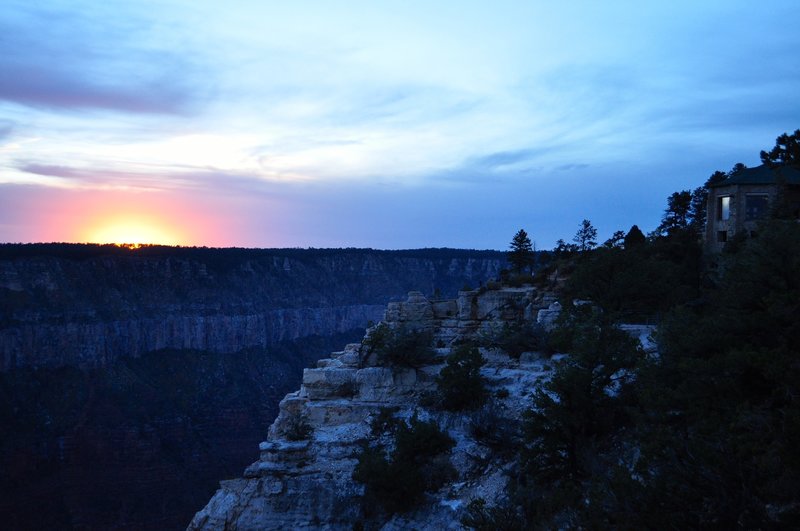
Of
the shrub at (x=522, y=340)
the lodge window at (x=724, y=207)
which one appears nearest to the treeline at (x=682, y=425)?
A: the shrub at (x=522, y=340)

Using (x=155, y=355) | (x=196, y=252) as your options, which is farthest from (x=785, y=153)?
(x=196, y=252)

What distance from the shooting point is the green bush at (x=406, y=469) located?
18.2 metres

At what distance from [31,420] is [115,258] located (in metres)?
27.6

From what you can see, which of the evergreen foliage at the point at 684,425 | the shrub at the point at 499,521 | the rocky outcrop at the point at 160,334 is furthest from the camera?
the rocky outcrop at the point at 160,334

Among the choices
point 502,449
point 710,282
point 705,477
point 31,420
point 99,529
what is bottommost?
point 99,529

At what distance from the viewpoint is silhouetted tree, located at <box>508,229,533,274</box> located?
141ft

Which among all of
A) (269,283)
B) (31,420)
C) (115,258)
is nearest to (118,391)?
(31,420)

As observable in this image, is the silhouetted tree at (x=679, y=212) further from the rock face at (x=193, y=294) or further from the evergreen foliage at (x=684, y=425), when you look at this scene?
the rock face at (x=193, y=294)

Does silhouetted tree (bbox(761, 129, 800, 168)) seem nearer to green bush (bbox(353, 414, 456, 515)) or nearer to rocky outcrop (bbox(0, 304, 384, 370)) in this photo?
green bush (bbox(353, 414, 456, 515))

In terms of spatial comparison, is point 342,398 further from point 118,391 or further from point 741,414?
point 118,391

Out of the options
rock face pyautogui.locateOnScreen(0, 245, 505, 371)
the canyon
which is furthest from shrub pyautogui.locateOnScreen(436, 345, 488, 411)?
rock face pyautogui.locateOnScreen(0, 245, 505, 371)

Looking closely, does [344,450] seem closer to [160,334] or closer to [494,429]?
[494,429]

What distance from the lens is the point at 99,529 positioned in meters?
41.3

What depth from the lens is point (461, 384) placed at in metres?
21.8
